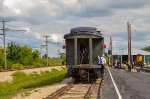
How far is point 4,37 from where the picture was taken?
65250 mm

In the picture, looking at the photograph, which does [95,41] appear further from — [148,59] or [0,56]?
[148,59]

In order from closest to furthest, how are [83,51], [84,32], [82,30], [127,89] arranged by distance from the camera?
[127,89]
[84,32]
[82,30]
[83,51]

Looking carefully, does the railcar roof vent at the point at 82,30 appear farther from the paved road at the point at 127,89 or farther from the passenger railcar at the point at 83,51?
the paved road at the point at 127,89

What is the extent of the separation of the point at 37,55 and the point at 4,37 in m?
37.4

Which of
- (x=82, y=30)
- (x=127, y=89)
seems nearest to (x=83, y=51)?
(x=82, y=30)

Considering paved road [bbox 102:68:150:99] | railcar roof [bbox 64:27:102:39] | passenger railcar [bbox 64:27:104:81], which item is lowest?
paved road [bbox 102:68:150:99]

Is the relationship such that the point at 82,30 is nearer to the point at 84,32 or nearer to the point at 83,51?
the point at 84,32

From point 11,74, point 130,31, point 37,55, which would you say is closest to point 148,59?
point 37,55

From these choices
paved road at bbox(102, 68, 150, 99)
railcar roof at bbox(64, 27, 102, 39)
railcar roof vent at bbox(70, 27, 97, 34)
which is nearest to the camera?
paved road at bbox(102, 68, 150, 99)

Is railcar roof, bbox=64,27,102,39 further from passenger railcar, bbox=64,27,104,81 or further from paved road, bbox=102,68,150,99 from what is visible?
paved road, bbox=102,68,150,99

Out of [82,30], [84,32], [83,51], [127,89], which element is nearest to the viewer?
[127,89]

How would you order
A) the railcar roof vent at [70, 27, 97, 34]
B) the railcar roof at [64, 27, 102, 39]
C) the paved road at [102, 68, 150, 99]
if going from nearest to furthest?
the paved road at [102, 68, 150, 99] < the railcar roof at [64, 27, 102, 39] < the railcar roof vent at [70, 27, 97, 34]

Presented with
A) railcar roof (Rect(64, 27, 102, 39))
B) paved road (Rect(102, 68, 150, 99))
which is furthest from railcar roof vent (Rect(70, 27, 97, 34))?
paved road (Rect(102, 68, 150, 99))

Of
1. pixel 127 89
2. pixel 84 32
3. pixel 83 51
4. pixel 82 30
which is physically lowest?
pixel 127 89
